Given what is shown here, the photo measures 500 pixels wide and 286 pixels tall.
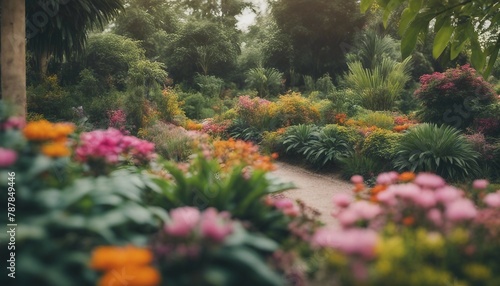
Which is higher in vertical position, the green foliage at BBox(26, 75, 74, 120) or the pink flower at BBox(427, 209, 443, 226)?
the green foliage at BBox(26, 75, 74, 120)

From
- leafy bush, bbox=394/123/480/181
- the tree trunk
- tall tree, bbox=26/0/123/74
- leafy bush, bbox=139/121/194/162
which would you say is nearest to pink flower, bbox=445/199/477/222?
the tree trunk

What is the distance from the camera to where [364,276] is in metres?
1.07

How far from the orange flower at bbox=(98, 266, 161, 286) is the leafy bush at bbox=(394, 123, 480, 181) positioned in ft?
19.1

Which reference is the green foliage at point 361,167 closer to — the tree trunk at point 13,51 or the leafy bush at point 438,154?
the leafy bush at point 438,154

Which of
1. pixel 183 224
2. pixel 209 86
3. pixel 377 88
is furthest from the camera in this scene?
pixel 209 86

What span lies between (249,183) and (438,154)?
16.9 ft

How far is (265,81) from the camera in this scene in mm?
19297

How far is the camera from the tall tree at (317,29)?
69.7 ft

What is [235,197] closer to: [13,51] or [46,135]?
[46,135]

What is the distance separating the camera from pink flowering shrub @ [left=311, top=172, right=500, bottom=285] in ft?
3.79

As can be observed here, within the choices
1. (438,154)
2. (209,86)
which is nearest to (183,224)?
(438,154)

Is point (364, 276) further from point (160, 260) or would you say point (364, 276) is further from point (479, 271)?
point (160, 260)

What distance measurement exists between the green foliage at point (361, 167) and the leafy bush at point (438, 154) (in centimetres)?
38

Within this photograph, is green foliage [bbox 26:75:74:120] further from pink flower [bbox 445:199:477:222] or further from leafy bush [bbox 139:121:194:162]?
pink flower [bbox 445:199:477:222]
